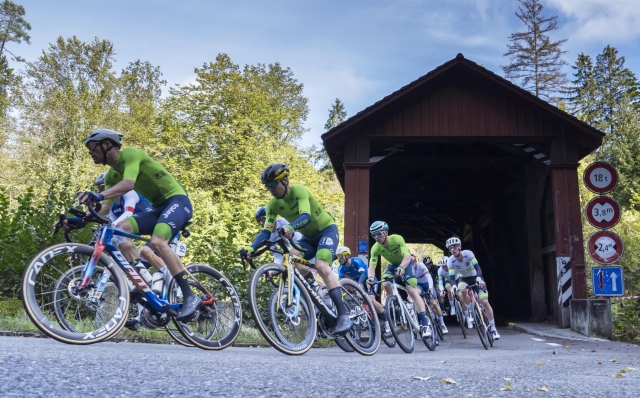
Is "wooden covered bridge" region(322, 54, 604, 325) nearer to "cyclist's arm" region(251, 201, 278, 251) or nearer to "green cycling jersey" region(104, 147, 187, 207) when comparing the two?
"cyclist's arm" region(251, 201, 278, 251)

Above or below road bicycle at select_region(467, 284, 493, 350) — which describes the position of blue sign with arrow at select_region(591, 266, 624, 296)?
above

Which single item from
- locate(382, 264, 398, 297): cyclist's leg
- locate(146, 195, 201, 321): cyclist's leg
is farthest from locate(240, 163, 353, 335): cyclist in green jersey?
locate(382, 264, 398, 297): cyclist's leg

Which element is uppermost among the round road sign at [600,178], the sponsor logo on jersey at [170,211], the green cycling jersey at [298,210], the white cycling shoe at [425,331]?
the round road sign at [600,178]

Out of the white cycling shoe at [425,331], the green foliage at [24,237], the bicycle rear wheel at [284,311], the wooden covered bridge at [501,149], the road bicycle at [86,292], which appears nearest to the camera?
the road bicycle at [86,292]

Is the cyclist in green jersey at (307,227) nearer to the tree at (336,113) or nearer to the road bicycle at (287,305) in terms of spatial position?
the road bicycle at (287,305)

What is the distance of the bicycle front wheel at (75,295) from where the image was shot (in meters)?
5.06

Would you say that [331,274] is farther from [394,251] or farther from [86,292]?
[394,251]

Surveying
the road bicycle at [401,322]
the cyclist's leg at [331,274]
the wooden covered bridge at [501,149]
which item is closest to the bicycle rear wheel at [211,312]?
the cyclist's leg at [331,274]

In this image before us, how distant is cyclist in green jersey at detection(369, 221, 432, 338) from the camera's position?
10.3 meters

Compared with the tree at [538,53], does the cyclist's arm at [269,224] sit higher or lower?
lower

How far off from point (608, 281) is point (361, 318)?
21.9 ft

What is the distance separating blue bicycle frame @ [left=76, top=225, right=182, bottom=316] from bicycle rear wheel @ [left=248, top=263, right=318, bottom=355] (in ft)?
2.84

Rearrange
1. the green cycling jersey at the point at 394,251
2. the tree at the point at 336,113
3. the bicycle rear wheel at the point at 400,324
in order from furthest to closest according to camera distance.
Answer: the tree at the point at 336,113 < the green cycling jersey at the point at 394,251 < the bicycle rear wheel at the point at 400,324

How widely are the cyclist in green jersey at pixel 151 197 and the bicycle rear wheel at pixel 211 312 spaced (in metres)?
0.35
